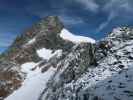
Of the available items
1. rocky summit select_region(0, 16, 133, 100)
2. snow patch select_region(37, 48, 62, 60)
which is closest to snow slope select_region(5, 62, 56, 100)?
rocky summit select_region(0, 16, 133, 100)

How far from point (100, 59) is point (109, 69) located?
21.5 feet

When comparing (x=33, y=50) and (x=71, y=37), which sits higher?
(x=71, y=37)

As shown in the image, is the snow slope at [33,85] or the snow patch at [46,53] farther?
the snow patch at [46,53]

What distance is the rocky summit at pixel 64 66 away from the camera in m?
36.9

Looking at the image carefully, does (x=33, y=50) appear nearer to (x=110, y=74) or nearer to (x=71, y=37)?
(x=71, y=37)

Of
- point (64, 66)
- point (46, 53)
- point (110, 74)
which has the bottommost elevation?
point (110, 74)

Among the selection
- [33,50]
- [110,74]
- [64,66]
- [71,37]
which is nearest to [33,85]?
[64,66]

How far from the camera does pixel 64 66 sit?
7025cm

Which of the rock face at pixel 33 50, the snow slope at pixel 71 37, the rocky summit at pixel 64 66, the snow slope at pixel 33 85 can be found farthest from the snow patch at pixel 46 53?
the snow slope at pixel 71 37

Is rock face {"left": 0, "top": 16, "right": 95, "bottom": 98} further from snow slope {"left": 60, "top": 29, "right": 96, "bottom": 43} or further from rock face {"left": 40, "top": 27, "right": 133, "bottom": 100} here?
rock face {"left": 40, "top": 27, "right": 133, "bottom": 100}

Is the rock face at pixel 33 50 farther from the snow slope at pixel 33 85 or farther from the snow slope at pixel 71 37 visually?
the snow slope at pixel 33 85

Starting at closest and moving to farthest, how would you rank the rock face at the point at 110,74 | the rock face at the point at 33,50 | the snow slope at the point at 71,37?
the rock face at the point at 110,74 < the rock face at the point at 33,50 < the snow slope at the point at 71,37

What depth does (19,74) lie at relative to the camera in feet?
317

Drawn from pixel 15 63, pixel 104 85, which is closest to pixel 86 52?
pixel 104 85
